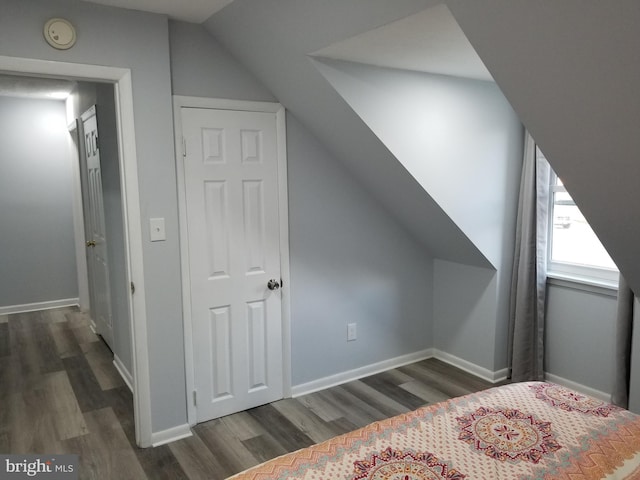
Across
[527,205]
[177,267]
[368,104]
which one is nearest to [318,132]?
[368,104]

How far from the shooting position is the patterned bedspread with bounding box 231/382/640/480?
5.03ft

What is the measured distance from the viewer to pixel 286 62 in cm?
261

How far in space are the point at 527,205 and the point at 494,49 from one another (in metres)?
1.88

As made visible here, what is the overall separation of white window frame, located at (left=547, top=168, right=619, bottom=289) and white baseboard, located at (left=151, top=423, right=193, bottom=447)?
2514 millimetres

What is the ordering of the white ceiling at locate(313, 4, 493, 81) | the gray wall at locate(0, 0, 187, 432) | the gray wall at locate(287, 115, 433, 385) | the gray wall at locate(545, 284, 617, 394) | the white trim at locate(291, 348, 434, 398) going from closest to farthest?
the white ceiling at locate(313, 4, 493, 81) → the gray wall at locate(0, 0, 187, 432) → the gray wall at locate(545, 284, 617, 394) → the gray wall at locate(287, 115, 433, 385) → the white trim at locate(291, 348, 434, 398)

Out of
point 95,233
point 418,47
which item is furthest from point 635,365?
point 95,233

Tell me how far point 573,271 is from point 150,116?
110 inches

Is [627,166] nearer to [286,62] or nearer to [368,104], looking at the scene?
[368,104]

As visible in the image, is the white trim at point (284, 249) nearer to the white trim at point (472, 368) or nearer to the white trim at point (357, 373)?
the white trim at point (357, 373)

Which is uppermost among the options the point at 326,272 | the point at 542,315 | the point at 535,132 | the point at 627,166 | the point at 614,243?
the point at 535,132

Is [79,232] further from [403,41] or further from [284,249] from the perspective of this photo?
[403,41]

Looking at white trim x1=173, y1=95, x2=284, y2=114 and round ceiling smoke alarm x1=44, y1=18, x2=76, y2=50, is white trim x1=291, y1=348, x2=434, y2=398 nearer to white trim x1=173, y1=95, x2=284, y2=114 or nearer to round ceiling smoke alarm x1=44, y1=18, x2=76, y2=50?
white trim x1=173, y1=95, x2=284, y2=114

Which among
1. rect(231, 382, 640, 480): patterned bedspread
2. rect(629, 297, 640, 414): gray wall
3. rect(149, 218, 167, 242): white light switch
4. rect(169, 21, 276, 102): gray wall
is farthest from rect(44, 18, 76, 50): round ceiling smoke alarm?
rect(629, 297, 640, 414): gray wall

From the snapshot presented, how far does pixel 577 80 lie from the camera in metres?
1.59
